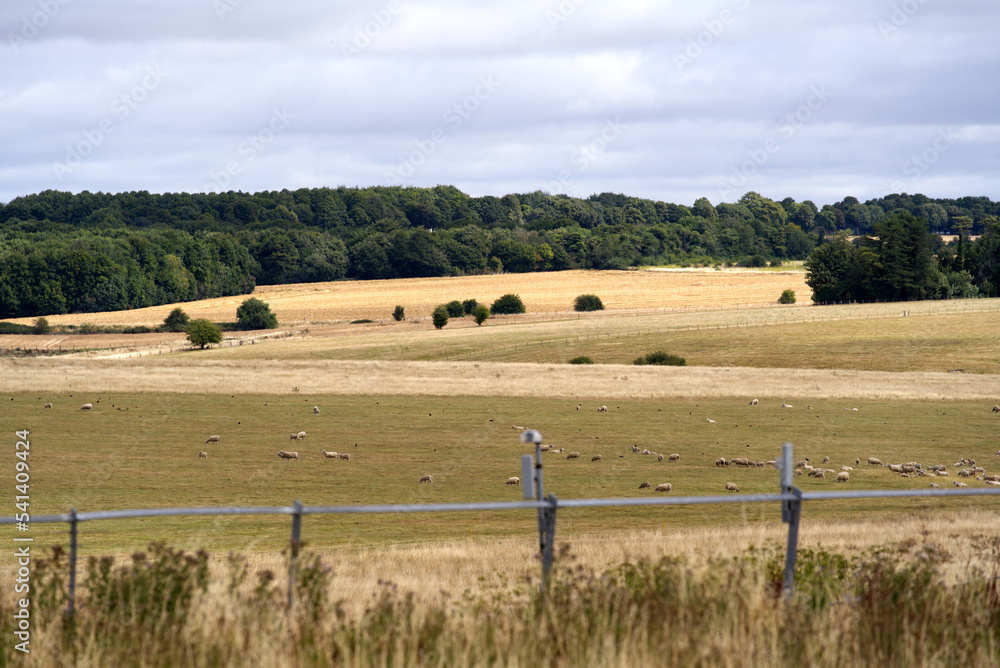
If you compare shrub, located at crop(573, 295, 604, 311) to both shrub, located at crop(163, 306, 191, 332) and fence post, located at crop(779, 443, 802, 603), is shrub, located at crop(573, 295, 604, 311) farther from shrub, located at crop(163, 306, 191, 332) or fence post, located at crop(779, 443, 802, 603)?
fence post, located at crop(779, 443, 802, 603)

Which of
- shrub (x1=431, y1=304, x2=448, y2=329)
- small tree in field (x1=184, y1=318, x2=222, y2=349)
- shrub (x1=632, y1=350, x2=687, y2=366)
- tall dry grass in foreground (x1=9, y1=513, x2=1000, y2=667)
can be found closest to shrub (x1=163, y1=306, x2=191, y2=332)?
small tree in field (x1=184, y1=318, x2=222, y2=349)

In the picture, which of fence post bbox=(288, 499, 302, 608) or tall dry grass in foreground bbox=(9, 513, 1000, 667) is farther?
fence post bbox=(288, 499, 302, 608)

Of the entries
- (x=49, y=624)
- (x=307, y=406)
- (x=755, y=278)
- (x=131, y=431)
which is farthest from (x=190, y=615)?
(x=755, y=278)

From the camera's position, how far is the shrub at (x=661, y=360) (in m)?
74.1

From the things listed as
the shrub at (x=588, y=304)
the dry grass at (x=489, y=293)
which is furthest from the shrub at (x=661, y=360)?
the dry grass at (x=489, y=293)

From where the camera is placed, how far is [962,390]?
54094 mm

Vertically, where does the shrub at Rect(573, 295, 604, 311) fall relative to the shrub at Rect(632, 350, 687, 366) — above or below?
above

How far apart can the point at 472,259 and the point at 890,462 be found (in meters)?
150

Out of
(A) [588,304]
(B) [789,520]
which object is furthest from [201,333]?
(B) [789,520]

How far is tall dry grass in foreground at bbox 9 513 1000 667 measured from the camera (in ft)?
24.6

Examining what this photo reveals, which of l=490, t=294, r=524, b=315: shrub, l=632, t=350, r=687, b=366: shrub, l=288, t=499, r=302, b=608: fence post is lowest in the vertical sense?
l=632, t=350, r=687, b=366: shrub

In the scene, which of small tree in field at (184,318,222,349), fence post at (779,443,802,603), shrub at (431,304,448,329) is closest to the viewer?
fence post at (779,443,802,603)

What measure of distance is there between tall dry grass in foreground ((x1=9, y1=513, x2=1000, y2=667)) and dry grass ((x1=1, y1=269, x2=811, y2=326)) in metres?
111

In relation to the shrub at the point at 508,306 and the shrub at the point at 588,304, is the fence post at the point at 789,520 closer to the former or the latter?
the shrub at the point at 508,306
